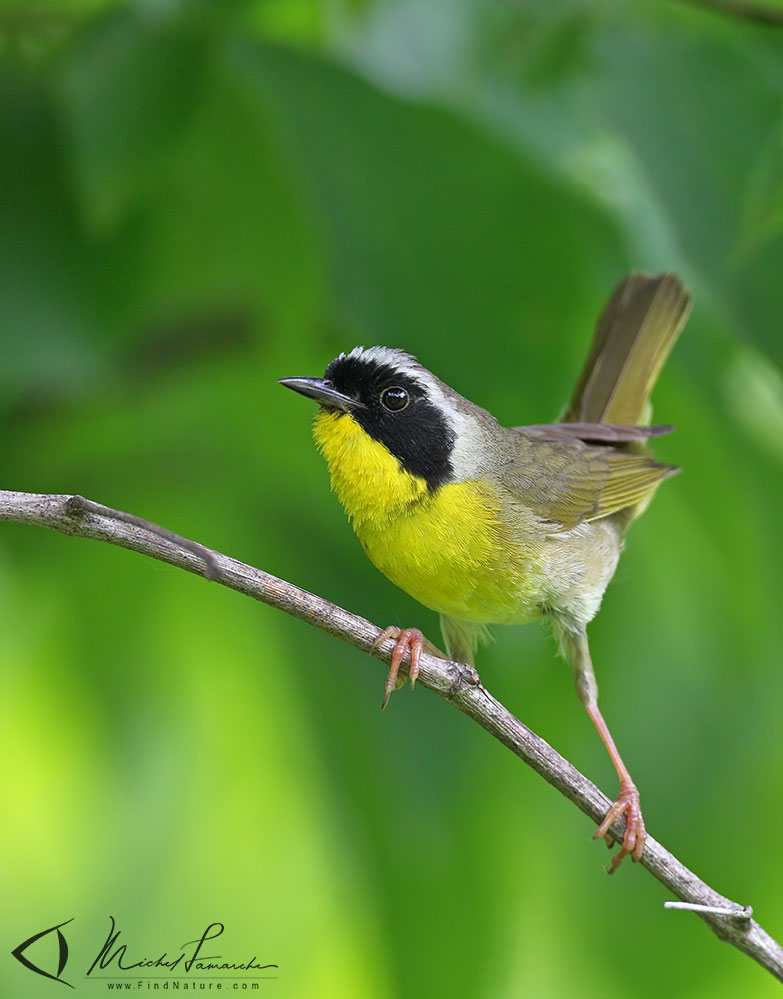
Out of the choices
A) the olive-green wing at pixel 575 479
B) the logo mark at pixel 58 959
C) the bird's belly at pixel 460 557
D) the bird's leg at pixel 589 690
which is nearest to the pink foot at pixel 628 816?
the bird's leg at pixel 589 690

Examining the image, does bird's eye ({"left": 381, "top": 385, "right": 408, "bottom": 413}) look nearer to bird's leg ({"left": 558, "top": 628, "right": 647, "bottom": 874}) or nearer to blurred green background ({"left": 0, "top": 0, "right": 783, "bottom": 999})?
blurred green background ({"left": 0, "top": 0, "right": 783, "bottom": 999})

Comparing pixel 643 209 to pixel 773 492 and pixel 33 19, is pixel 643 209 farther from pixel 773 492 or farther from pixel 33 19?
pixel 33 19

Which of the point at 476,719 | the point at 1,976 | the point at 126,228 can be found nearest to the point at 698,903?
the point at 476,719

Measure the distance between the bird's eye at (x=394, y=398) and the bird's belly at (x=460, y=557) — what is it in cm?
28

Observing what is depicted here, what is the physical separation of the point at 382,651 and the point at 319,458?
121cm

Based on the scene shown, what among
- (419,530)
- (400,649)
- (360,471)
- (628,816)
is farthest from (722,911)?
(360,471)

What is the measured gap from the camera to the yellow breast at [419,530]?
9.39 feet

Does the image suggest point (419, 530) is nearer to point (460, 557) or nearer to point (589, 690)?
point (460, 557)

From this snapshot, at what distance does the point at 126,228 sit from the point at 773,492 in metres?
1.99

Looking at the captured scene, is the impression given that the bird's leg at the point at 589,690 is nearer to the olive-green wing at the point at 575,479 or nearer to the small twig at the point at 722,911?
the olive-green wing at the point at 575,479

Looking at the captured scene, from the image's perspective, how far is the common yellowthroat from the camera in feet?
9.42

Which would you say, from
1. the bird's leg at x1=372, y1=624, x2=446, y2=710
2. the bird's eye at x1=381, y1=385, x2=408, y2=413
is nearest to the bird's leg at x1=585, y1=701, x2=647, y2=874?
the bird's leg at x1=372, y1=624, x2=446, y2=710

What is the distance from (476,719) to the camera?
2.24 metres

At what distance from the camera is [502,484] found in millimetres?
3412
